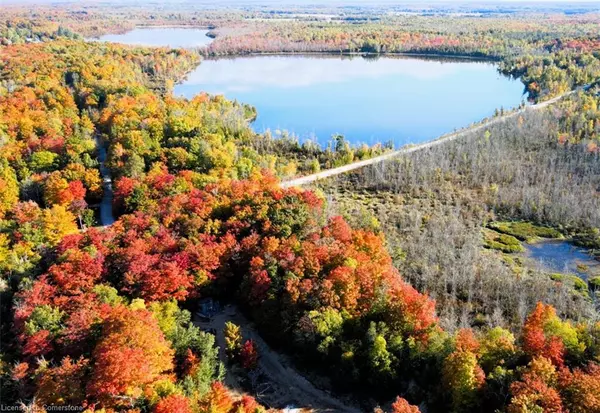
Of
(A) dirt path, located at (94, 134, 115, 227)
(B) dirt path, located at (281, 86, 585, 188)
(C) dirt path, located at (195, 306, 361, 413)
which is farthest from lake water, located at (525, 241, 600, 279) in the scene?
(A) dirt path, located at (94, 134, 115, 227)

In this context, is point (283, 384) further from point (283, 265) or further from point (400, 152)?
point (400, 152)

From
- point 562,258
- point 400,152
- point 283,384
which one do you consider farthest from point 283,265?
point 400,152

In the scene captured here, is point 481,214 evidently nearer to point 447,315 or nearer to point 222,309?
point 447,315

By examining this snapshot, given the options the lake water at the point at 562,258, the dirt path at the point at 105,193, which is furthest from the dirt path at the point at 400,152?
the lake water at the point at 562,258

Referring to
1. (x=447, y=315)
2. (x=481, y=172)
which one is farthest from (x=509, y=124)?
(x=447, y=315)

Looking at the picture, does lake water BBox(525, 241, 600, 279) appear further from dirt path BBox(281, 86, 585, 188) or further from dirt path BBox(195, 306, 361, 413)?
dirt path BBox(195, 306, 361, 413)

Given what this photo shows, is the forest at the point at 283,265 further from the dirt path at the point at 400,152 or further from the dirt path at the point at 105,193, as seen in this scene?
the dirt path at the point at 400,152
